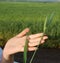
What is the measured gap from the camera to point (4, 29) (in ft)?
42.2

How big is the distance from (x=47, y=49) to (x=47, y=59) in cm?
157

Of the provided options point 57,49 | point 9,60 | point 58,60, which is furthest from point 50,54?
point 9,60

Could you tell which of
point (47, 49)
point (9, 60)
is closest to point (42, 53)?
point (47, 49)

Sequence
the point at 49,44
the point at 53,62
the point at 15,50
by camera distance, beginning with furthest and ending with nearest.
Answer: the point at 49,44 < the point at 53,62 < the point at 15,50

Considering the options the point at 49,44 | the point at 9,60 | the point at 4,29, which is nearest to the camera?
the point at 9,60

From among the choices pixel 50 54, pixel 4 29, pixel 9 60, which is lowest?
pixel 50 54

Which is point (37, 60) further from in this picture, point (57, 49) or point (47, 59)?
point (57, 49)

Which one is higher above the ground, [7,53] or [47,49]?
[7,53]

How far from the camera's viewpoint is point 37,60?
421 inches

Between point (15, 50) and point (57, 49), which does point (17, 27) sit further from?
point (15, 50)

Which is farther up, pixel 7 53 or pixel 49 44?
pixel 7 53

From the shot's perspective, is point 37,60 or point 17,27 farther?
point 17,27

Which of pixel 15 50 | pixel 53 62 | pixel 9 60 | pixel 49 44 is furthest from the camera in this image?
pixel 49 44

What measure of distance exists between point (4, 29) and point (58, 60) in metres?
2.75
